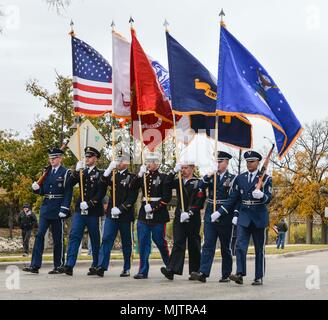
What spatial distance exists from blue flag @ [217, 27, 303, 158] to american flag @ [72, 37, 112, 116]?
2.55m

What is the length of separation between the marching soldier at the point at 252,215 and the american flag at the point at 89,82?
11.0ft

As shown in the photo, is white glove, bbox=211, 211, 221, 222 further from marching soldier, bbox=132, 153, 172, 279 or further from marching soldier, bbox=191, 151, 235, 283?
marching soldier, bbox=132, 153, 172, 279

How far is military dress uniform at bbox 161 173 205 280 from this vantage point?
12.1 metres

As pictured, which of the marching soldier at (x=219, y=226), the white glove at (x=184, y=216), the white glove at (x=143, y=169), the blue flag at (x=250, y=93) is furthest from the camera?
the white glove at (x=143, y=169)

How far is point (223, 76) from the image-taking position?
39.5 ft

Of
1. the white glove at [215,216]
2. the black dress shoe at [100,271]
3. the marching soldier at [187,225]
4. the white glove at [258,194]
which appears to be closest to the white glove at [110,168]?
the marching soldier at [187,225]

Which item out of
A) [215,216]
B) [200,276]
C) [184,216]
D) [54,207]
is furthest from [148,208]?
[54,207]

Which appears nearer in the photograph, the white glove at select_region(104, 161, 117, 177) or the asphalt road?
the asphalt road

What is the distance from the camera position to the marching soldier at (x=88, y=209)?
12617 mm

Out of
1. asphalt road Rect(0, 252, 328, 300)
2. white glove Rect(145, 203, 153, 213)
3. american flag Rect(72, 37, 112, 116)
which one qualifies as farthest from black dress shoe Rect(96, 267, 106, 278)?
american flag Rect(72, 37, 112, 116)

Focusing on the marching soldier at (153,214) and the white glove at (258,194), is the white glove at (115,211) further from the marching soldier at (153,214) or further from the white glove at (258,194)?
the white glove at (258,194)

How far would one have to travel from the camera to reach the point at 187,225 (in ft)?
40.3
